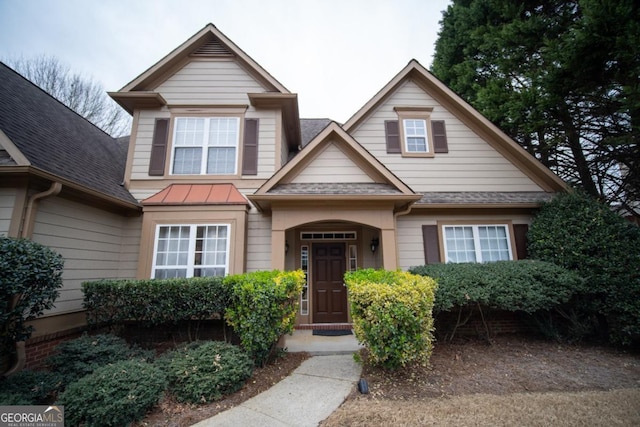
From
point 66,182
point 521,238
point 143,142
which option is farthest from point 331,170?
point 521,238

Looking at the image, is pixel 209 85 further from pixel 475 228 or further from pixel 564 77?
pixel 564 77

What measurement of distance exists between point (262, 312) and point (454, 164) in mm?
7226

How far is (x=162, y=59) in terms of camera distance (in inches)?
309

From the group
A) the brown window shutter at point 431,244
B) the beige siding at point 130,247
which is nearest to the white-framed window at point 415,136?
the brown window shutter at point 431,244

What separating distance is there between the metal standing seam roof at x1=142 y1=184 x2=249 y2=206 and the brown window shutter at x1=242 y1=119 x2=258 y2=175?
682mm

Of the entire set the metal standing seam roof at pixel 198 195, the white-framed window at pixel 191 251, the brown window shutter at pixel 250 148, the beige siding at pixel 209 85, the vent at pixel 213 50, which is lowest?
the white-framed window at pixel 191 251

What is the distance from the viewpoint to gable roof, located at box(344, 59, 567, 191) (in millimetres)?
8312

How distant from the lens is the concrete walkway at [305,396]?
136 inches

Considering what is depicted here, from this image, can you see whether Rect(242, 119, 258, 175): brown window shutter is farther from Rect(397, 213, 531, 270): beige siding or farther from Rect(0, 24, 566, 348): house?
Rect(397, 213, 531, 270): beige siding

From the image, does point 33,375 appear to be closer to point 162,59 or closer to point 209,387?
point 209,387

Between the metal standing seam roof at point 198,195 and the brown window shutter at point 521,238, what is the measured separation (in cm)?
757

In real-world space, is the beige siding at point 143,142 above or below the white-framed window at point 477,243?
above

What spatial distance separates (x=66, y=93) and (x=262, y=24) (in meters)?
15.2

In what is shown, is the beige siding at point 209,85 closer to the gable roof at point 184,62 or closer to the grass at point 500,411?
the gable roof at point 184,62
